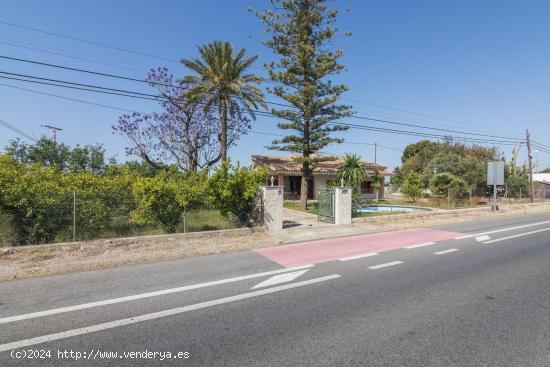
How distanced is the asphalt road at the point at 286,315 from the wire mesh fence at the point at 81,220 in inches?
114

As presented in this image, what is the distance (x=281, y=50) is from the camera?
1880 centimetres

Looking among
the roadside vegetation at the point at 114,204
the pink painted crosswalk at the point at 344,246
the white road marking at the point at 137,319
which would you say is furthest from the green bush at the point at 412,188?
the white road marking at the point at 137,319

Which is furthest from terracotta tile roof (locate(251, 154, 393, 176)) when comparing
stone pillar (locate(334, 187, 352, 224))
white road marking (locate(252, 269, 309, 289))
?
white road marking (locate(252, 269, 309, 289))

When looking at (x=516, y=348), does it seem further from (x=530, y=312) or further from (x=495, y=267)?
(x=495, y=267)

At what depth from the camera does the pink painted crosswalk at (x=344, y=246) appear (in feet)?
22.7

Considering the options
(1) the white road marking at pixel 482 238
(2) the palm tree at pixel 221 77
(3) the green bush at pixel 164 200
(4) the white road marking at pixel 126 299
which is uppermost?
(2) the palm tree at pixel 221 77

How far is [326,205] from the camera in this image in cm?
1319

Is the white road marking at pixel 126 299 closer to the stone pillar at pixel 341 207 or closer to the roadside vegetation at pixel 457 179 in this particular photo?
the stone pillar at pixel 341 207

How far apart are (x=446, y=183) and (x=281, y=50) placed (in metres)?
17.5

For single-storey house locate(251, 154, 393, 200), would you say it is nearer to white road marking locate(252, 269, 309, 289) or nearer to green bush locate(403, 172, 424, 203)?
green bush locate(403, 172, 424, 203)

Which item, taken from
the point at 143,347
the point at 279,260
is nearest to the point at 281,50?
the point at 279,260

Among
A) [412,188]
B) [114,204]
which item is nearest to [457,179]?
[412,188]

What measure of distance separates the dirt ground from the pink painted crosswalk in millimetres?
695

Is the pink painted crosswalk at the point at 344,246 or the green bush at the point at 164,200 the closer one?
the pink painted crosswalk at the point at 344,246
